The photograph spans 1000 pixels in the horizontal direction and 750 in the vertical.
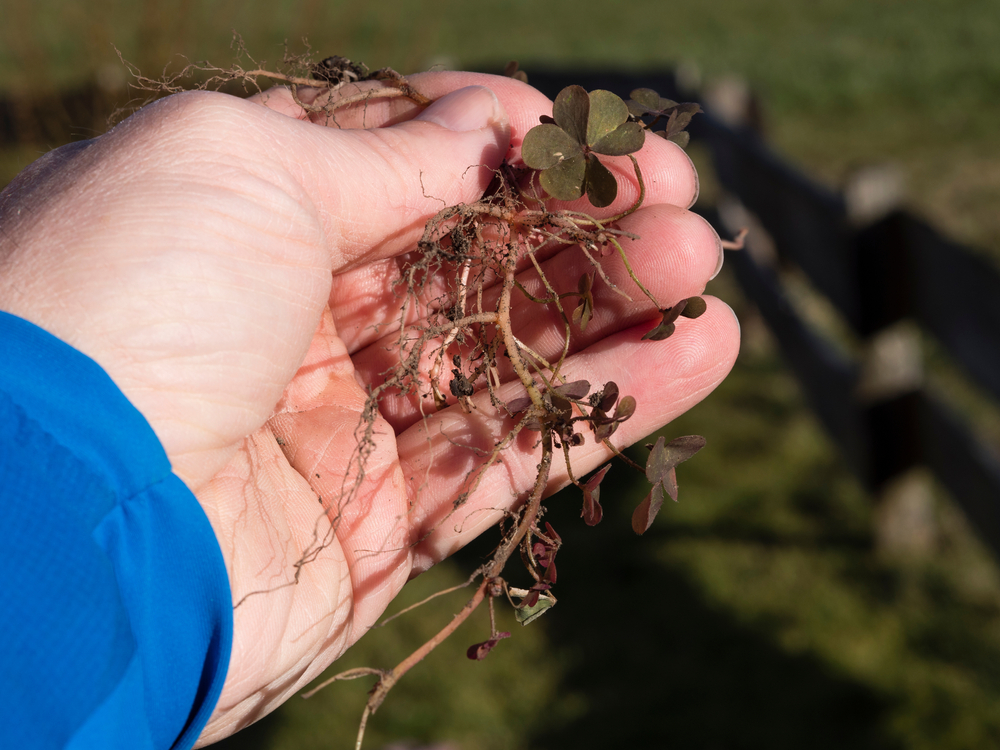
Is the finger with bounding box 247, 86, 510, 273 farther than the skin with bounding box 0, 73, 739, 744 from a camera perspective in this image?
Yes

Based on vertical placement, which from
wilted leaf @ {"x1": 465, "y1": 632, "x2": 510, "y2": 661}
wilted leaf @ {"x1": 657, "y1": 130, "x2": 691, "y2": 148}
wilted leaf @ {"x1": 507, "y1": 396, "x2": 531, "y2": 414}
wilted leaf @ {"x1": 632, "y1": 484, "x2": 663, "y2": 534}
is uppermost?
wilted leaf @ {"x1": 657, "y1": 130, "x2": 691, "y2": 148}

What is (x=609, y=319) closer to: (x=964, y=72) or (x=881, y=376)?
(x=881, y=376)

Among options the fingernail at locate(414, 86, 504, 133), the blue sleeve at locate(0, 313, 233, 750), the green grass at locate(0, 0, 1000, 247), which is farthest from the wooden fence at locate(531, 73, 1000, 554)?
the blue sleeve at locate(0, 313, 233, 750)

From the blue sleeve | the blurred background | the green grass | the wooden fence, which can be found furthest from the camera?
the green grass

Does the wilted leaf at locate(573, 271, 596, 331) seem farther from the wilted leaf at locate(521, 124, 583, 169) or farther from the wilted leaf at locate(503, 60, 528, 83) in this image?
the wilted leaf at locate(503, 60, 528, 83)

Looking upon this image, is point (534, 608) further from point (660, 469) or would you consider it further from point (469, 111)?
point (469, 111)

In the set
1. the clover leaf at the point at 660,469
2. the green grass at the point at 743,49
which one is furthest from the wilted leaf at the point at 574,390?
the green grass at the point at 743,49

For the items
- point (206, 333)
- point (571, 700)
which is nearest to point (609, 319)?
point (206, 333)
